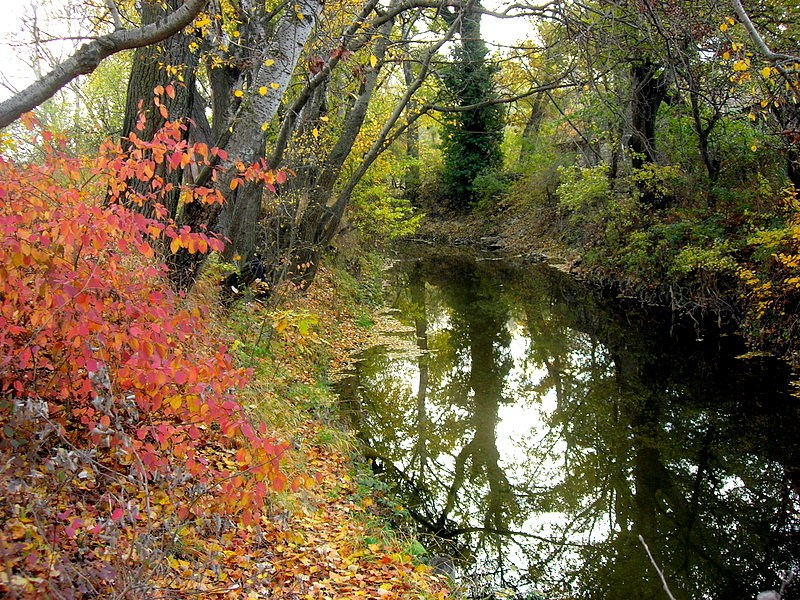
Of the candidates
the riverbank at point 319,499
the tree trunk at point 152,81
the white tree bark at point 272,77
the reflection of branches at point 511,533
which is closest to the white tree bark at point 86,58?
the white tree bark at point 272,77

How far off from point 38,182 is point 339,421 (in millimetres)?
5378

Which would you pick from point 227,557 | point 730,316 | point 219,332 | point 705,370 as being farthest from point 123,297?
point 730,316

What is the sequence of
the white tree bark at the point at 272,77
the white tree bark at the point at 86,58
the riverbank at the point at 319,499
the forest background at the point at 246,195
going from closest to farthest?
the white tree bark at the point at 86,58
the forest background at the point at 246,195
the riverbank at the point at 319,499
the white tree bark at the point at 272,77

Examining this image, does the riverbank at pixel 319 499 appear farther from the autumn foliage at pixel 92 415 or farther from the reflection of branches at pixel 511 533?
the reflection of branches at pixel 511 533

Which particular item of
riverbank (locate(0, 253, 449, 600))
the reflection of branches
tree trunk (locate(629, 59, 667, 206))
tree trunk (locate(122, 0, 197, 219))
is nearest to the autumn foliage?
riverbank (locate(0, 253, 449, 600))

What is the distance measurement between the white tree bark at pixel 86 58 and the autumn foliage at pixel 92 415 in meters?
0.69

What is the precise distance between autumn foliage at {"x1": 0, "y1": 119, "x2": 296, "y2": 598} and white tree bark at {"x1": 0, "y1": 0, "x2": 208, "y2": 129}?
2.28 ft

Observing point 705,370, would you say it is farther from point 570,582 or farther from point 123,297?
point 123,297

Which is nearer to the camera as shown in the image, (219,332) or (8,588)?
(8,588)

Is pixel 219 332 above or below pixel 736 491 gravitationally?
above

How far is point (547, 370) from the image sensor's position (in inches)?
459

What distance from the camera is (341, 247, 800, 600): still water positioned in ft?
18.8

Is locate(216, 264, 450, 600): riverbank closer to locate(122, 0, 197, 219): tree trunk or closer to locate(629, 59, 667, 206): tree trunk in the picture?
locate(122, 0, 197, 219): tree trunk

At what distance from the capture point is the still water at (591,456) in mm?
5738
